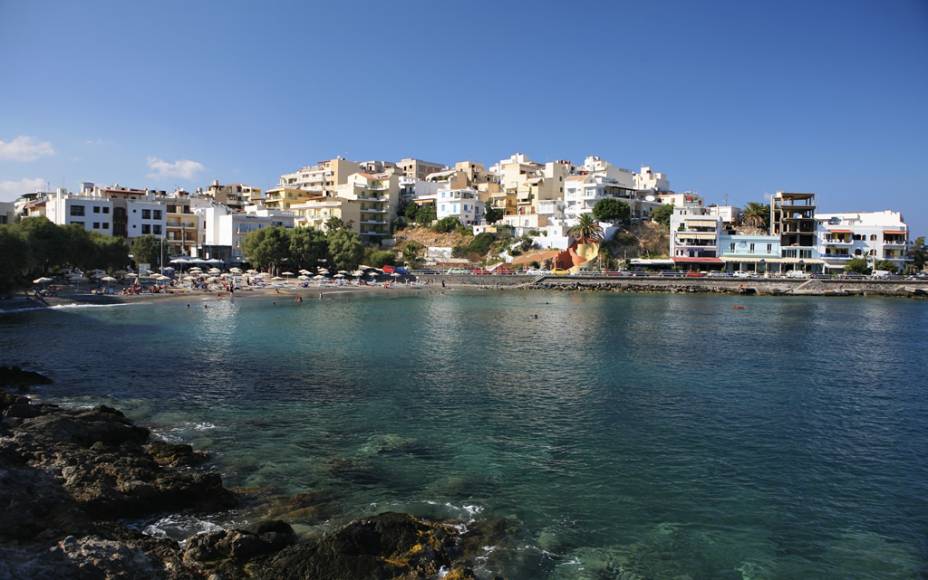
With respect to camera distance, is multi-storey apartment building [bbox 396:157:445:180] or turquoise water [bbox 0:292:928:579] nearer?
turquoise water [bbox 0:292:928:579]

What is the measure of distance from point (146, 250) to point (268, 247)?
14.8 meters

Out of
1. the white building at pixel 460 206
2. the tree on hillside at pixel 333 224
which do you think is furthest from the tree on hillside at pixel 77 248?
the white building at pixel 460 206

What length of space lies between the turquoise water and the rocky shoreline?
1207mm

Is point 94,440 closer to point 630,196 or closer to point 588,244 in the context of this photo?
point 588,244

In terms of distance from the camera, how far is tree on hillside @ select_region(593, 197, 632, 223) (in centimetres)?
9662

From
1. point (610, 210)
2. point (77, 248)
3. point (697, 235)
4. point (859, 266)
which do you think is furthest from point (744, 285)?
point (77, 248)

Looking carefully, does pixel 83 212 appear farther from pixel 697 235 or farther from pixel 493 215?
pixel 697 235

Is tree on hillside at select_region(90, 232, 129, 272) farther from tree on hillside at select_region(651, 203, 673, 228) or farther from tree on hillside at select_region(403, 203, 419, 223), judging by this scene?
tree on hillside at select_region(651, 203, 673, 228)

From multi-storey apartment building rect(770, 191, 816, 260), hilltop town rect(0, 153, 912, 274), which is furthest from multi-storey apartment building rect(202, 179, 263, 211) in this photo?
multi-storey apartment building rect(770, 191, 816, 260)

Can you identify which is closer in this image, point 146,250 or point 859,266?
point 146,250

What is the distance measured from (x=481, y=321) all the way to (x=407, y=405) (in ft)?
90.3

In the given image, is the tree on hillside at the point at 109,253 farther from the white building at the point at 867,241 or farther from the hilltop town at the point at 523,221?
the white building at the point at 867,241

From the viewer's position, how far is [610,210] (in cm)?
9656

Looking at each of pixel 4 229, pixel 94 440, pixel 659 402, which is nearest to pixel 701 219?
pixel 659 402
